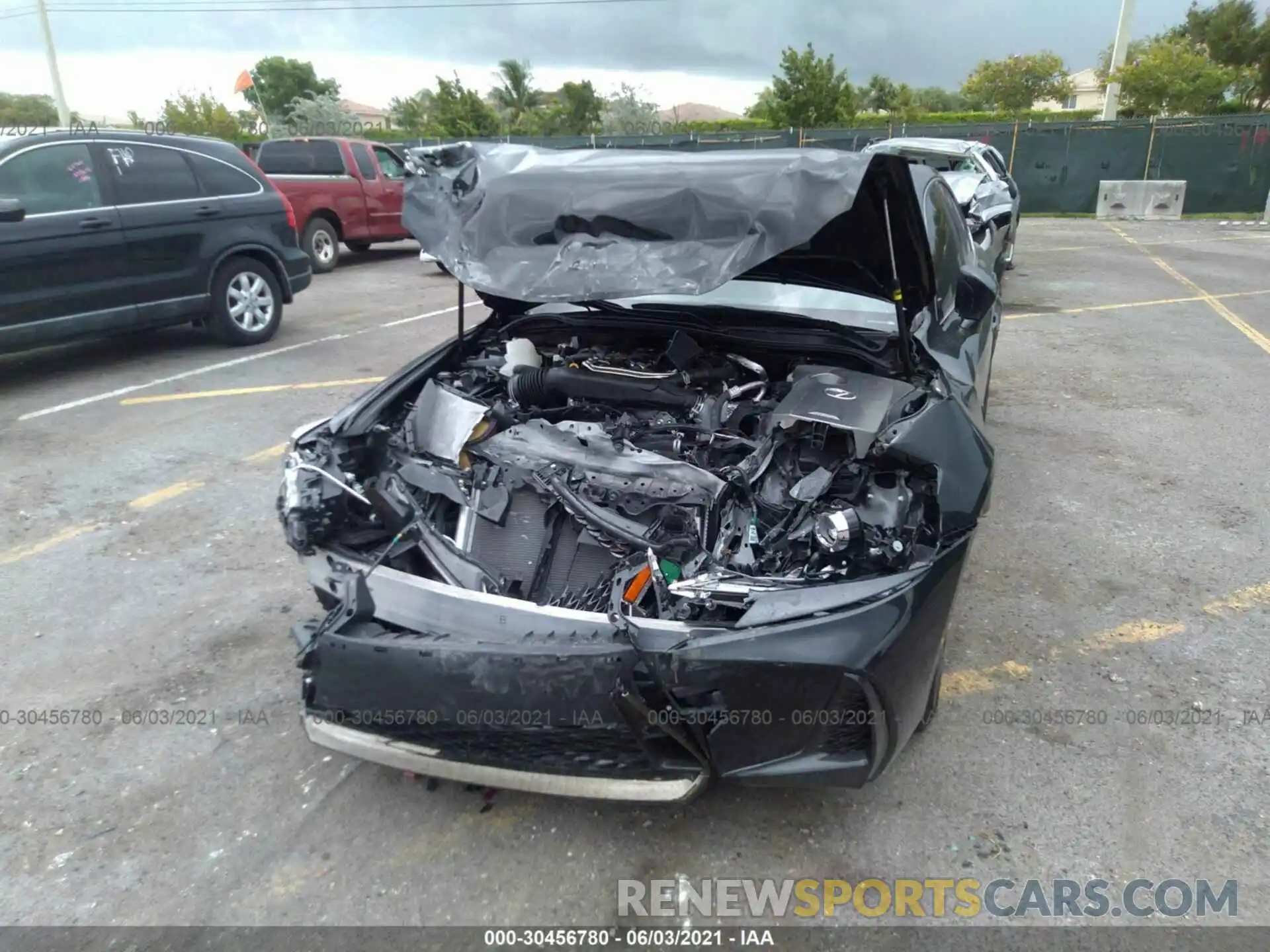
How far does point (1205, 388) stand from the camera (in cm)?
670

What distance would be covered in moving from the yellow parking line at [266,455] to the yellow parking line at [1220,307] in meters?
8.31

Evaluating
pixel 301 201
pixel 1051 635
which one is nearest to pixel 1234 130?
pixel 301 201

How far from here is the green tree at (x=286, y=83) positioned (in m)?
67.8

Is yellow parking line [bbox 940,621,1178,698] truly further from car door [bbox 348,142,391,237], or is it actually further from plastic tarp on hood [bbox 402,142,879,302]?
car door [bbox 348,142,391,237]

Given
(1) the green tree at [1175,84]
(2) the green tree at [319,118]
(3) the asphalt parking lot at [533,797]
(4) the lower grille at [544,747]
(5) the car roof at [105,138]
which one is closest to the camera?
(4) the lower grille at [544,747]

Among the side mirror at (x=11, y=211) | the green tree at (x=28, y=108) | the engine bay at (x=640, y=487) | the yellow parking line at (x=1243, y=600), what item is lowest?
the yellow parking line at (x=1243, y=600)

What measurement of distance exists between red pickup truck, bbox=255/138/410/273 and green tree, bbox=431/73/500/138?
2447cm

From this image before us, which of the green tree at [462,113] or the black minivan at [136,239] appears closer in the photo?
the black minivan at [136,239]

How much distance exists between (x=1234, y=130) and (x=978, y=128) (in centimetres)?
547

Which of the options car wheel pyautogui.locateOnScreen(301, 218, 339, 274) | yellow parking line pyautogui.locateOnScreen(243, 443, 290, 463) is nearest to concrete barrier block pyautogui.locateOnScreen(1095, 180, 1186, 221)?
car wheel pyautogui.locateOnScreen(301, 218, 339, 274)

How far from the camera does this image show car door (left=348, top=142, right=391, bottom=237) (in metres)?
13.1

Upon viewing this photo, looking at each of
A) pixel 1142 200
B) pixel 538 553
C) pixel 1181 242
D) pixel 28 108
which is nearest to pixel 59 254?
pixel 538 553

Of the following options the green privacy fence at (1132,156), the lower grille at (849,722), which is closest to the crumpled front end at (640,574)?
the lower grille at (849,722)
